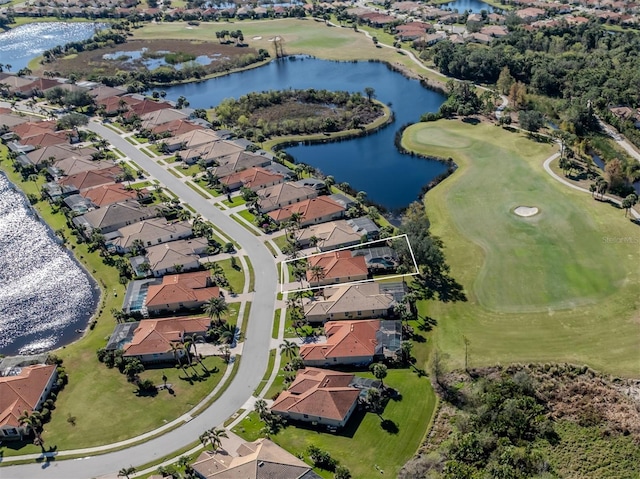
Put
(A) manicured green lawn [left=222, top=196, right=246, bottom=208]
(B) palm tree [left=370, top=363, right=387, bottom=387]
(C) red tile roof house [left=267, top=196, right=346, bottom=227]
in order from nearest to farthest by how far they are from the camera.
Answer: (B) palm tree [left=370, top=363, right=387, bottom=387] < (C) red tile roof house [left=267, top=196, right=346, bottom=227] < (A) manicured green lawn [left=222, top=196, right=246, bottom=208]

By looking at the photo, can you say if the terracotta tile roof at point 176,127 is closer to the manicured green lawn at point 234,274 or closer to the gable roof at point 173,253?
the gable roof at point 173,253

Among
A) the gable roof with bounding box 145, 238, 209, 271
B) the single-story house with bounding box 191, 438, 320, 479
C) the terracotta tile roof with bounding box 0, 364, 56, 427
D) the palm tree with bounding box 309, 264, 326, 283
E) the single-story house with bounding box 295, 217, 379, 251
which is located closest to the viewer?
the single-story house with bounding box 191, 438, 320, 479

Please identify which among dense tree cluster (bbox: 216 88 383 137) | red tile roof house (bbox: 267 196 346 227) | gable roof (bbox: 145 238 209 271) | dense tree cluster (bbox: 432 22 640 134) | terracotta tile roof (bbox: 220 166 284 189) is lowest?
gable roof (bbox: 145 238 209 271)

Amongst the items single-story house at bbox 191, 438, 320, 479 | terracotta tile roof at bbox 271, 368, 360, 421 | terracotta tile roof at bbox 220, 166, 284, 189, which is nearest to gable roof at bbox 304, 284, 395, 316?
terracotta tile roof at bbox 271, 368, 360, 421

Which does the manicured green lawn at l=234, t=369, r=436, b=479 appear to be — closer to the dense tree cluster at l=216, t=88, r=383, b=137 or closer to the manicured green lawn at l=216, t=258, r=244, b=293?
the manicured green lawn at l=216, t=258, r=244, b=293

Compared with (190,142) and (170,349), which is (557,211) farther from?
(190,142)

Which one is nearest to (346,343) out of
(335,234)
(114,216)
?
(335,234)
